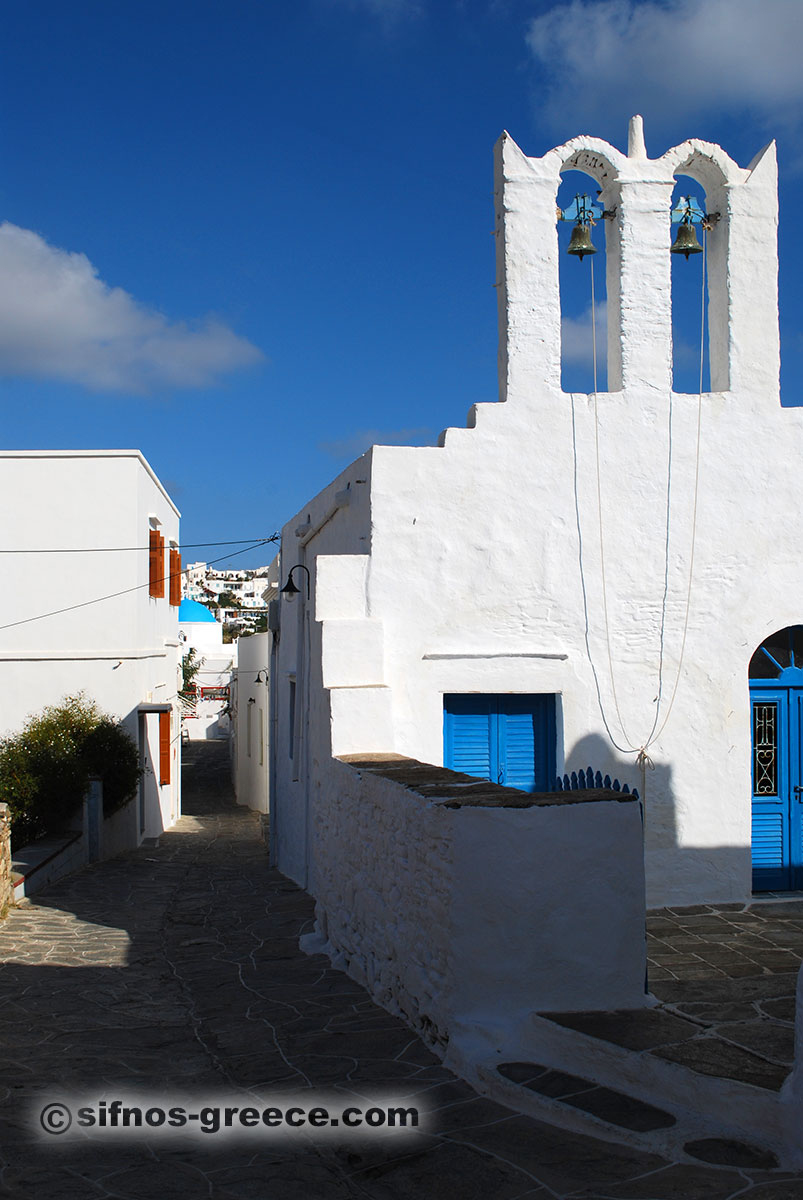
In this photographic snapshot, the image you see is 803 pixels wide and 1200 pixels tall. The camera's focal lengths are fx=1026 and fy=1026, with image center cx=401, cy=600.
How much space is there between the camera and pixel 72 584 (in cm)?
1656

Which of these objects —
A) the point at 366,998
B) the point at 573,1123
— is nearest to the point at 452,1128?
the point at 573,1123

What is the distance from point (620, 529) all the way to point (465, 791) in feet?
11.0

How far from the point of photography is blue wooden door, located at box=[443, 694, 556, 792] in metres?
7.98

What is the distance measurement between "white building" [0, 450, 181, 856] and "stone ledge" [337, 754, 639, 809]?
35.3ft

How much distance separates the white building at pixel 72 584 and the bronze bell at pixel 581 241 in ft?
34.4

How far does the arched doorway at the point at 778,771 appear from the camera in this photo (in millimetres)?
8078

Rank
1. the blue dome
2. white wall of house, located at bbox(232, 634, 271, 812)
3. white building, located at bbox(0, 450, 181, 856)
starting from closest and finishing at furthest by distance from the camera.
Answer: white building, located at bbox(0, 450, 181, 856) → white wall of house, located at bbox(232, 634, 271, 812) → the blue dome

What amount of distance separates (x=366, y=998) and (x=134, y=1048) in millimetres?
1399

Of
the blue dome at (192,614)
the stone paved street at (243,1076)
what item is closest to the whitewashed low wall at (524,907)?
the stone paved street at (243,1076)

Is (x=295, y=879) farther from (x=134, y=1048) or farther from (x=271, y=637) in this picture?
(x=134, y=1048)

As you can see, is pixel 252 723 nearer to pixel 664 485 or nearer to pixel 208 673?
pixel 664 485

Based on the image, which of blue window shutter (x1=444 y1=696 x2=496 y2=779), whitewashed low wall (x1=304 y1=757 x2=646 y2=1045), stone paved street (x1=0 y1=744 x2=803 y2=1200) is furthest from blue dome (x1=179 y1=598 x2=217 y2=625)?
whitewashed low wall (x1=304 y1=757 x2=646 y2=1045)

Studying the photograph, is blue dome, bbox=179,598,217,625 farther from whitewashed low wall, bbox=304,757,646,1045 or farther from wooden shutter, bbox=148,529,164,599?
whitewashed low wall, bbox=304,757,646,1045

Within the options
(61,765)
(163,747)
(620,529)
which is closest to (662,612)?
(620,529)
